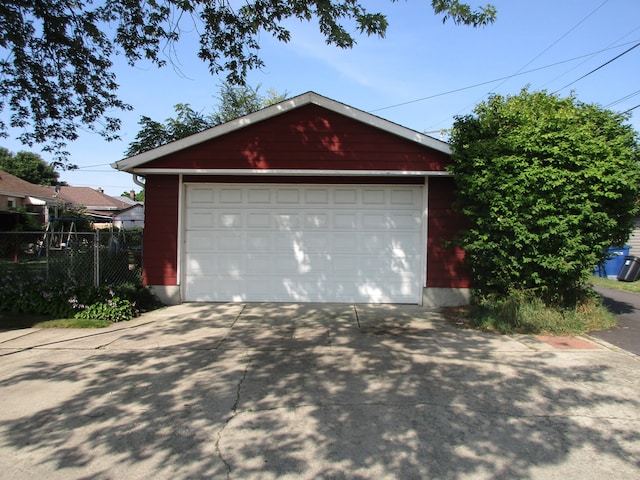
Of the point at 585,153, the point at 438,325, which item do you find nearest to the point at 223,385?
the point at 438,325

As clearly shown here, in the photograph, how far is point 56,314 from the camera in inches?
289

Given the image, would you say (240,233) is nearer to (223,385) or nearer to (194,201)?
(194,201)

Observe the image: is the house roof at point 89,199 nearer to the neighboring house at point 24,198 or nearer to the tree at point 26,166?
the neighboring house at point 24,198

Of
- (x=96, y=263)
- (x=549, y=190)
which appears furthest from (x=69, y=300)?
(x=549, y=190)

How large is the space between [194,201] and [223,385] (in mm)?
5016

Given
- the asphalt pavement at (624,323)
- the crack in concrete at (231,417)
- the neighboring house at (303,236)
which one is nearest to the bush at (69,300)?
the neighboring house at (303,236)

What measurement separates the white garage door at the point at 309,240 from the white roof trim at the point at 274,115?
0.96m

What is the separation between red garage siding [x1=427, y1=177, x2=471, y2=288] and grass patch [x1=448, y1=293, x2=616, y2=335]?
1164mm

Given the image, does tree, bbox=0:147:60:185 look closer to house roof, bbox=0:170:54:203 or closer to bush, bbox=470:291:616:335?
house roof, bbox=0:170:54:203

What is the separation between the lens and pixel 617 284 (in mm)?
13047

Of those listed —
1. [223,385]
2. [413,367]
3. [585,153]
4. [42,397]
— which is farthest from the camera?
[585,153]

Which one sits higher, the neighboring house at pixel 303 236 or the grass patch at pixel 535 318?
the neighboring house at pixel 303 236

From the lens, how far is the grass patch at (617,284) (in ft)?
39.4

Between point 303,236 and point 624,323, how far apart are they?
5.79m
